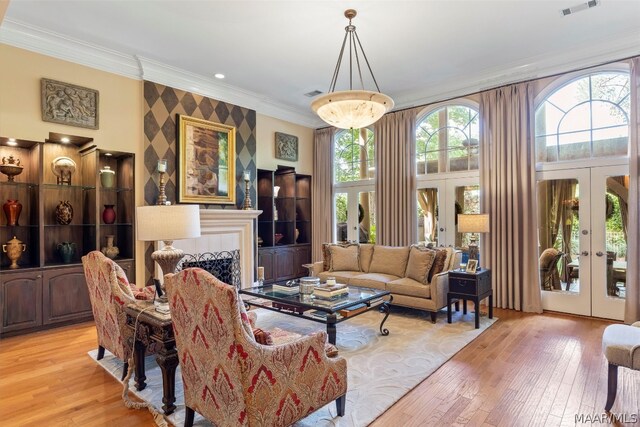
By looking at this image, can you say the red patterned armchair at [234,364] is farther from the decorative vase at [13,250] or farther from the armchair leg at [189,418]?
the decorative vase at [13,250]

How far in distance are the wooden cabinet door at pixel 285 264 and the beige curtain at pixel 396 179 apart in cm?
191

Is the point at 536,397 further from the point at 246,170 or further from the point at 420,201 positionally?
the point at 246,170

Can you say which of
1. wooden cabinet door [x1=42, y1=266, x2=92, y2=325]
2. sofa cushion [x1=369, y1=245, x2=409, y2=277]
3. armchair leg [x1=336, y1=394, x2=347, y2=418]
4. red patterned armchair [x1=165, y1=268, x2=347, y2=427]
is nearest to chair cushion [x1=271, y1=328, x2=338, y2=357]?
red patterned armchair [x1=165, y1=268, x2=347, y2=427]

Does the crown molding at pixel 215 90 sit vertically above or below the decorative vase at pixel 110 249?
above

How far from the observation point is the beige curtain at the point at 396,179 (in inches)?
255

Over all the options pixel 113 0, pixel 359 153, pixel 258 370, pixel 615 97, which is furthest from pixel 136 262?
pixel 615 97

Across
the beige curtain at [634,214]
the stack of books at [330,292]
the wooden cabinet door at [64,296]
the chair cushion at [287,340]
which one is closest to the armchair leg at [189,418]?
the chair cushion at [287,340]

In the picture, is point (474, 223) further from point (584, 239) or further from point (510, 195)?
point (584, 239)

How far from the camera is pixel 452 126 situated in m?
6.23

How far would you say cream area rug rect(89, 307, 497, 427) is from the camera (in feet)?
8.36

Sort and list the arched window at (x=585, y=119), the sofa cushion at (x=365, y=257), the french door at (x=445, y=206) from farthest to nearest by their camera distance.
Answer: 1. the french door at (x=445, y=206)
2. the sofa cushion at (x=365, y=257)
3. the arched window at (x=585, y=119)

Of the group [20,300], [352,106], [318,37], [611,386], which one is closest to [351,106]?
[352,106]

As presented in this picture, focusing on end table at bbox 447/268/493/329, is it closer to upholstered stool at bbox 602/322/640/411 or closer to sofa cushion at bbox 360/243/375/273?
sofa cushion at bbox 360/243/375/273

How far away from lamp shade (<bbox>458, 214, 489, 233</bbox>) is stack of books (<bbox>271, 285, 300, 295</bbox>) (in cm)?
246
